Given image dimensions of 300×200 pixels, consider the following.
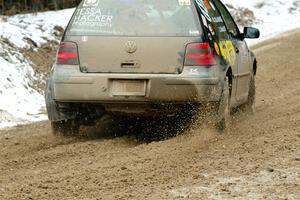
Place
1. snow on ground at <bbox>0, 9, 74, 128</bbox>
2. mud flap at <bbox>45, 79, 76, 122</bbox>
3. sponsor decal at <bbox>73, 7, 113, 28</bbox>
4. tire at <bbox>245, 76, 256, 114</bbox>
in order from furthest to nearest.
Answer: snow on ground at <bbox>0, 9, 74, 128</bbox> → tire at <bbox>245, 76, 256, 114</bbox> → mud flap at <bbox>45, 79, 76, 122</bbox> → sponsor decal at <bbox>73, 7, 113, 28</bbox>

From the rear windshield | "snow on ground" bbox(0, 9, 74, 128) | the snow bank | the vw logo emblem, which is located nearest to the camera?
the vw logo emblem

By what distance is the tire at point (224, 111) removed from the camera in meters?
7.42

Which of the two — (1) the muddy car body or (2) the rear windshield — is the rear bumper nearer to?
(1) the muddy car body

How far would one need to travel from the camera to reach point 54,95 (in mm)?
7371

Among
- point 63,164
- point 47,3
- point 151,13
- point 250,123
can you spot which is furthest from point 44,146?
point 47,3

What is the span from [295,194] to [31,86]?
27.7ft

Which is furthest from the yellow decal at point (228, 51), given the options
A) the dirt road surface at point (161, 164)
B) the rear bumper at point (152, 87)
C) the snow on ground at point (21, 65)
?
the snow on ground at point (21, 65)

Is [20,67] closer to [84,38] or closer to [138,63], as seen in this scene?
[84,38]

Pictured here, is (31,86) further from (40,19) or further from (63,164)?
(63,164)

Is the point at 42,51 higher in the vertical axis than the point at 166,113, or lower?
lower

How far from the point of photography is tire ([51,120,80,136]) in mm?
7750

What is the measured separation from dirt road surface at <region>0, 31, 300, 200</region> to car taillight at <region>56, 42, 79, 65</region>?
84 centimetres

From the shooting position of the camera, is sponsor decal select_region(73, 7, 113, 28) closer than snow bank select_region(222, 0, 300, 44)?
Yes

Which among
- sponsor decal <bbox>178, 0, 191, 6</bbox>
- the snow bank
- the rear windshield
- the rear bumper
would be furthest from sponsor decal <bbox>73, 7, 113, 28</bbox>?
the snow bank
